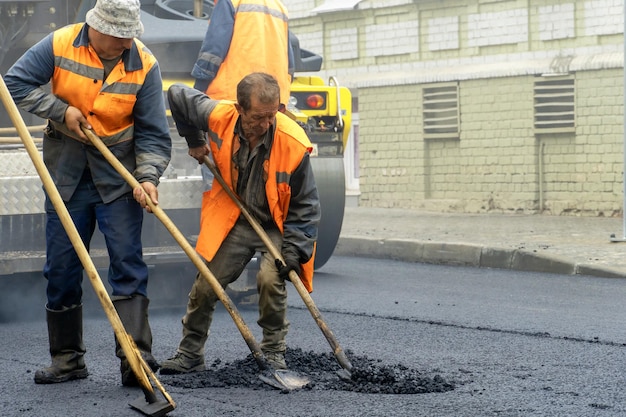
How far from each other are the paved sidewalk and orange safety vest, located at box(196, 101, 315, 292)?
4.94 meters

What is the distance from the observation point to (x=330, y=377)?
17.4ft

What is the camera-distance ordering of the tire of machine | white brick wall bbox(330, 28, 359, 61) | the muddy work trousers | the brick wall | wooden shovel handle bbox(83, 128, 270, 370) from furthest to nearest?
white brick wall bbox(330, 28, 359, 61), the brick wall, the tire of machine, the muddy work trousers, wooden shovel handle bbox(83, 128, 270, 370)

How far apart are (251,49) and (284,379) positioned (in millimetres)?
2739

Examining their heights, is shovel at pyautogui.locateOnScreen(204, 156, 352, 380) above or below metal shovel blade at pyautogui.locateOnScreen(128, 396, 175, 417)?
above

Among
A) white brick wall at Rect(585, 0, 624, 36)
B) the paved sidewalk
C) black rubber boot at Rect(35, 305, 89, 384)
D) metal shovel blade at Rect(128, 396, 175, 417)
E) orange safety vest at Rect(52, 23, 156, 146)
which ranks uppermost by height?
white brick wall at Rect(585, 0, 624, 36)

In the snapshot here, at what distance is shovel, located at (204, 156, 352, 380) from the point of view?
17.2 feet

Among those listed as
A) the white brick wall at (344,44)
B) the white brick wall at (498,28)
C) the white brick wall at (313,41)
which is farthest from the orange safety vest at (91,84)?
the white brick wall at (313,41)

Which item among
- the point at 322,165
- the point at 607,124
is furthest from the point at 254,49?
the point at 607,124

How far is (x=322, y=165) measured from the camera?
30.5ft

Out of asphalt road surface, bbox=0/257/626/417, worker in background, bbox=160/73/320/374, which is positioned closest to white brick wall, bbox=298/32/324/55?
asphalt road surface, bbox=0/257/626/417

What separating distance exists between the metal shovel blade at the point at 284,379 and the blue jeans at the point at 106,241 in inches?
24.3

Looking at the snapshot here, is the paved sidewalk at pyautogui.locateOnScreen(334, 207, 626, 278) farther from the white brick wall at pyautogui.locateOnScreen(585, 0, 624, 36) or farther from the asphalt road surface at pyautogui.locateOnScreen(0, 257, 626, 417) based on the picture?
the white brick wall at pyautogui.locateOnScreen(585, 0, 624, 36)

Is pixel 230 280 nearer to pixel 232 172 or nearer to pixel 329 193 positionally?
pixel 232 172

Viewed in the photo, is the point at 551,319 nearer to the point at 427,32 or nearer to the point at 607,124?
the point at 607,124
